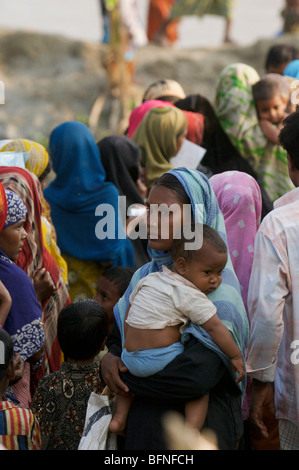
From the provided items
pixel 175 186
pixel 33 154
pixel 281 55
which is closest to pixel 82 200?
pixel 33 154

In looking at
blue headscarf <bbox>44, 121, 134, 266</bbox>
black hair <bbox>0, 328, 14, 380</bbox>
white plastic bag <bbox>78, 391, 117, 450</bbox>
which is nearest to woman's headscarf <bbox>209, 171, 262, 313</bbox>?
white plastic bag <bbox>78, 391, 117, 450</bbox>

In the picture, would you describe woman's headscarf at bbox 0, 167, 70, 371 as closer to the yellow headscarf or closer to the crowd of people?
the crowd of people

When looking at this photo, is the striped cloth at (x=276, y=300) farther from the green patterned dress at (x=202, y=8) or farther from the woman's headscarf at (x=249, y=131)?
the green patterned dress at (x=202, y=8)

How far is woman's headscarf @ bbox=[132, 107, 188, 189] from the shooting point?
179 inches

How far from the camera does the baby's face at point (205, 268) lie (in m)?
2.44

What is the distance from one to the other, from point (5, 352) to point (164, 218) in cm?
76

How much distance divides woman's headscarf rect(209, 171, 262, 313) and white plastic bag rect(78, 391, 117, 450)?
875 millimetres

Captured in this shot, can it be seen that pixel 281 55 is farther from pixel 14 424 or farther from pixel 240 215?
pixel 14 424

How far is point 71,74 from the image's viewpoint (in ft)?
36.3

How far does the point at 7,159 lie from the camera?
3920 millimetres

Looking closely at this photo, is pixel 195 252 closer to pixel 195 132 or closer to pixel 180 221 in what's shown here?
pixel 180 221

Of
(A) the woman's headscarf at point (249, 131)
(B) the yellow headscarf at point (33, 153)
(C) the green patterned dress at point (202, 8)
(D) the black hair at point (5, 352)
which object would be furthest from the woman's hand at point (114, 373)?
(C) the green patterned dress at point (202, 8)

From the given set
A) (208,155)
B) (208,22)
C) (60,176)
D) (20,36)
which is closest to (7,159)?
(60,176)

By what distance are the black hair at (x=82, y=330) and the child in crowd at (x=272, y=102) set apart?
2.19 metres
